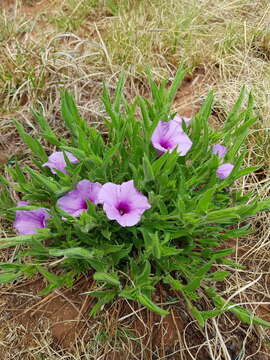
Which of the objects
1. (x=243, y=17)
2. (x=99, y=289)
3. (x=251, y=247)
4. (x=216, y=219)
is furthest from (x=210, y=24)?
(x=99, y=289)

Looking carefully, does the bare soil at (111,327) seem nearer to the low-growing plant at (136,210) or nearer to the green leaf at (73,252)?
the low-growing plant at (136,210)

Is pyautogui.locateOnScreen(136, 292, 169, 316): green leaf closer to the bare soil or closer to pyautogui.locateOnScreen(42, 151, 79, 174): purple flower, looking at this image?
the bare soil

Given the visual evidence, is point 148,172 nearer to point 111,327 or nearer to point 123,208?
point 123,208

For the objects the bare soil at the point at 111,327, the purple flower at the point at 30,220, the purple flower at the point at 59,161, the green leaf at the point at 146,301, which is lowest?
the bare soil at the point at 111,327

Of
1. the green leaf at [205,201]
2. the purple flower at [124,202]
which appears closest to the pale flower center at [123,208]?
the purple flower at [124,202]

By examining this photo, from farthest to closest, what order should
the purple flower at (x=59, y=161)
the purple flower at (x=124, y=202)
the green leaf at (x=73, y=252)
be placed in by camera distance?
the purple flower at (x=59, y=161)
the purple flower at (x=124, y=202)
the green leaf at (x=73, y=252)

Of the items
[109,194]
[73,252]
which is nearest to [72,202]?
[109,194]

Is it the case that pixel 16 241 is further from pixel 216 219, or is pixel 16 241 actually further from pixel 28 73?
pixel 28 73

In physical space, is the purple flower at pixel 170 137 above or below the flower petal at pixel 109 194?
above
